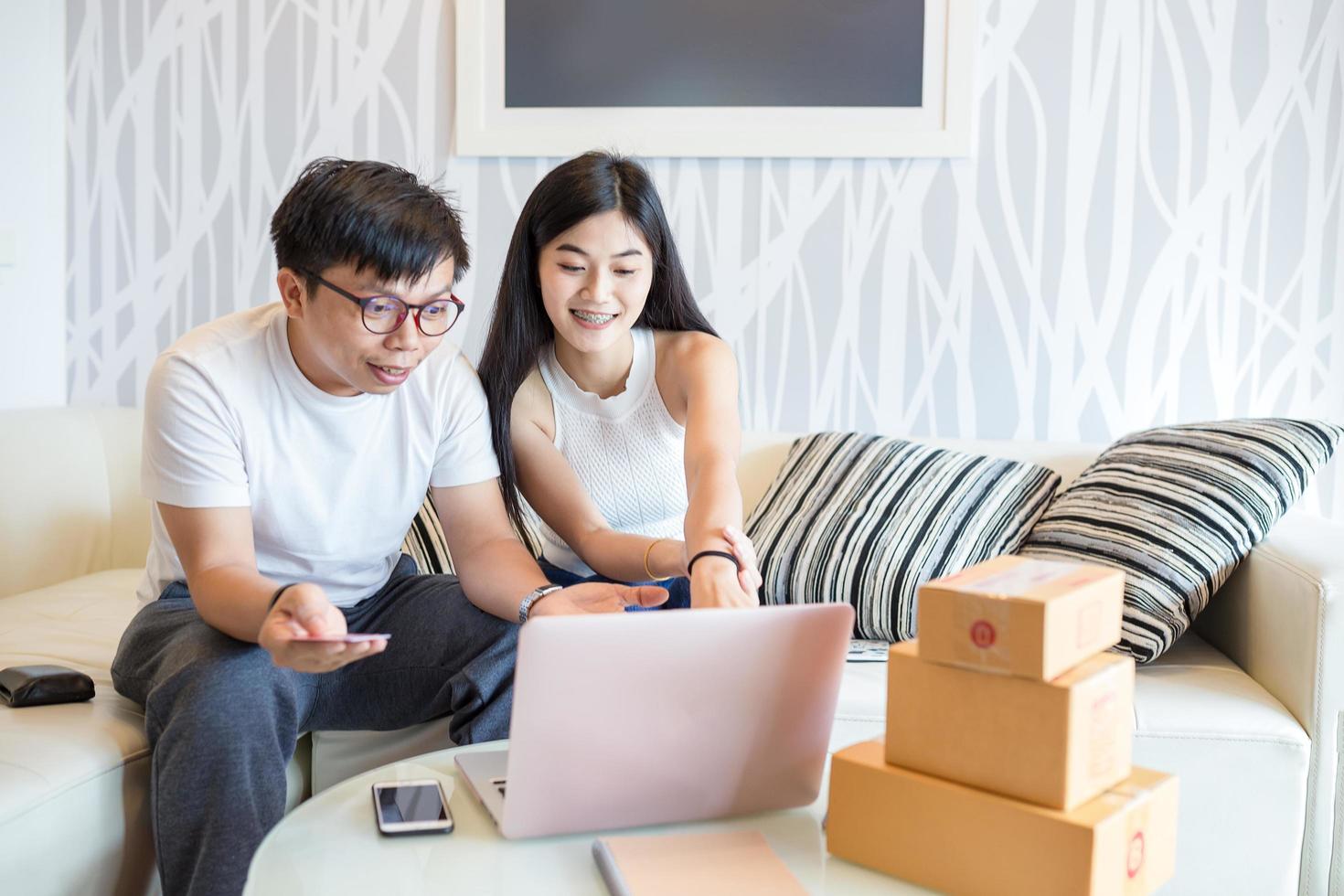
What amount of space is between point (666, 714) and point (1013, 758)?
294 millimetres

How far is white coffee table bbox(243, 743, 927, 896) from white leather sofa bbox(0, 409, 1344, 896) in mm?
409

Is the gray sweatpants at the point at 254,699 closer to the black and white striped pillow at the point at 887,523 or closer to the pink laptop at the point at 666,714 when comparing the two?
the pink laptop at the point at 666,714

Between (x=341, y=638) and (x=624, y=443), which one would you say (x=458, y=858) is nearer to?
(x=341, y=638)

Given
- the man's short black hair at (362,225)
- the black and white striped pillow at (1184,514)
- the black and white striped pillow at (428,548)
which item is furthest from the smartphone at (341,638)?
the black and white striped pillow at (1184,514)

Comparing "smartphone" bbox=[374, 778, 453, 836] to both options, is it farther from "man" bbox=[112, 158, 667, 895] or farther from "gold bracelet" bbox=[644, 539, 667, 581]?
"gold bracelet" bbox=[644, 539, 667, 581]

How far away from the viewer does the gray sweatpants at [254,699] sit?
51.3 inches

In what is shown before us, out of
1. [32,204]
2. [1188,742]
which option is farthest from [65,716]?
[32,204]

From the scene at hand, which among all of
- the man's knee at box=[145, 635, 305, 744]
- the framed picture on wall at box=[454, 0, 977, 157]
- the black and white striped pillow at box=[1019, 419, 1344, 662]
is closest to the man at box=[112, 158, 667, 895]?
the man's knee at box=[145, 635, 305, 744]

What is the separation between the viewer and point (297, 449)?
5.17 ft

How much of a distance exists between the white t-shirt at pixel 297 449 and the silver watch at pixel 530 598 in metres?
0.23

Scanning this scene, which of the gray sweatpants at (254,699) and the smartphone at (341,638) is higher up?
the smartphone at (341,638)

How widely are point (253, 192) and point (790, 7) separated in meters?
1.28

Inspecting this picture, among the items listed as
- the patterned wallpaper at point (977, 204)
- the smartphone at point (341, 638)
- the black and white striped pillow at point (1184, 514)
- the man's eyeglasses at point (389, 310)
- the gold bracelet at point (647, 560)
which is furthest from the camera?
the patterned wallpaper at point (977, 204)

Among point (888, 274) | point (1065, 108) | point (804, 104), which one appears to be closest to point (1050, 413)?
point (888, 274)
